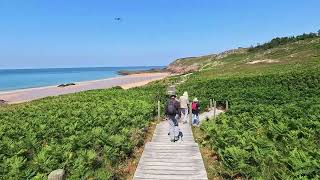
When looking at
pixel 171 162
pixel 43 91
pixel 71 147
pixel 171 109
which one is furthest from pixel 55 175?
pixel 43 91

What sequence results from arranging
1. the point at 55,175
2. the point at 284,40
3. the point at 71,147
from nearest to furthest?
the point at 55,175 < the point at 71,147 < the point at 284,40

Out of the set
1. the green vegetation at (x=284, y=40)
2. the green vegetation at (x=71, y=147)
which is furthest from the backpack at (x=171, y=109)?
the green vegetation at (x=284, y=40)

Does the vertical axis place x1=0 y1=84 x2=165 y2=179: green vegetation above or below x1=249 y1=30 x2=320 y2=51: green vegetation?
below

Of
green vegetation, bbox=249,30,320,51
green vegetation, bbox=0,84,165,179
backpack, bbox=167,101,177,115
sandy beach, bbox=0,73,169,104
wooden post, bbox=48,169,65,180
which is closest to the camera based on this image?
wooden post, bbox=48,169,65,180

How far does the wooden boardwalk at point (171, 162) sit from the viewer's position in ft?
42.9

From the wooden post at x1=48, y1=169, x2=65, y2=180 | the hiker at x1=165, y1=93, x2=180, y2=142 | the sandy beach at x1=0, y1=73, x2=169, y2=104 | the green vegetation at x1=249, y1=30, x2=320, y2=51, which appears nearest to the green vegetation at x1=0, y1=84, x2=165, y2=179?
the wooden post at x1=48, y1=169, x2=65, y2=180

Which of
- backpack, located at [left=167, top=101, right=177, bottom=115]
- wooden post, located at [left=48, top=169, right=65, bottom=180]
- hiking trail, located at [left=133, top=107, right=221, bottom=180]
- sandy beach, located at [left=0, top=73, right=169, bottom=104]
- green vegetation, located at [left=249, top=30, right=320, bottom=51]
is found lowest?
sandy beach, located at [left=0, top=73, right=169, bottom=104]

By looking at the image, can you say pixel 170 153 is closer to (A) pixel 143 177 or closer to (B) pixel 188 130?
(A) pixel 143 177

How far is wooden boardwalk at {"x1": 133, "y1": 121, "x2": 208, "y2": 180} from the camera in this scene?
13.1 m

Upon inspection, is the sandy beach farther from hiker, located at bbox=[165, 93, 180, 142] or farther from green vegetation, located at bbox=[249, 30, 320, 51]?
hiker, located at bbox=[165, 93, 180, 142]

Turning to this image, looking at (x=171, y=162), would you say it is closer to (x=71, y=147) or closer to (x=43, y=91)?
(x=71, y=147)

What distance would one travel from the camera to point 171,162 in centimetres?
1467

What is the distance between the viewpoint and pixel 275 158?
12.5m

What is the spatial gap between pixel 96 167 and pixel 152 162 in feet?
7.08
